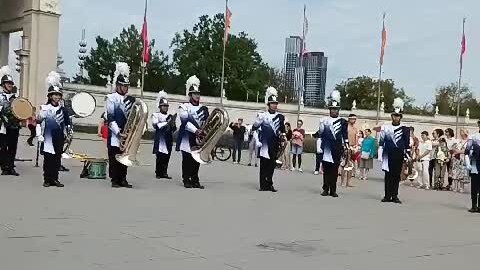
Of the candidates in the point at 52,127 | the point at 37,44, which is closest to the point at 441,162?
the point at 52,127

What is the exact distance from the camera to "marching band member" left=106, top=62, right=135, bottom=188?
13.9 meters

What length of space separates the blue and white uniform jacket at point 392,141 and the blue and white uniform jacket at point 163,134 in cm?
538

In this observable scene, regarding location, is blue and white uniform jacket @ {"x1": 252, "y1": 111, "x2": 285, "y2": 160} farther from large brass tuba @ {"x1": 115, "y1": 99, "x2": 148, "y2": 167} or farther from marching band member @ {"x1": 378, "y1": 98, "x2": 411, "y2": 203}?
large brass tuba @ {"x1": 115, "y1": 99, "x2": 148, "y2": 167}

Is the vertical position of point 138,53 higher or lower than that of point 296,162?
higher

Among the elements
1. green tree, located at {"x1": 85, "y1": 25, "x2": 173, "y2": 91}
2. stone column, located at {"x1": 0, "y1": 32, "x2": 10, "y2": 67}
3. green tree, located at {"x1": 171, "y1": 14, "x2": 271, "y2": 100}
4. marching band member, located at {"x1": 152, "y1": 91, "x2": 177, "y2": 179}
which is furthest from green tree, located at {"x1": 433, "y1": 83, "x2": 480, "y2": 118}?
marching band member, located at {"x1": 152, "y1": 91, "x2": 177, "y2": 179}

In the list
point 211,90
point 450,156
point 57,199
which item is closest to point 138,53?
point 211,90

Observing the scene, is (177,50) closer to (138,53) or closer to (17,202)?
(138,53)

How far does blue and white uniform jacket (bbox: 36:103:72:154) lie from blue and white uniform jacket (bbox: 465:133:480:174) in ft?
27.9

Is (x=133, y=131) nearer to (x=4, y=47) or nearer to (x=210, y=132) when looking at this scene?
(x=210, y=132)

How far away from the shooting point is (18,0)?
119ft

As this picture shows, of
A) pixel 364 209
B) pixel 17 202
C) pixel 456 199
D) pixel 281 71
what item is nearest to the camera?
pixel 17 202

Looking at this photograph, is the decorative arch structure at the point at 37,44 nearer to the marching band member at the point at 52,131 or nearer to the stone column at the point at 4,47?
the stone column at the point at 4,47

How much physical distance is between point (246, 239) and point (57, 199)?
4.09 m

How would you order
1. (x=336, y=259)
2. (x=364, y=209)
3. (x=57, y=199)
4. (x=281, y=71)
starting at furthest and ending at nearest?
1. (x=281, y=71)
2. (x=364, y=209)
3. (x=57, y=199)
4. (x=336, y=259)
